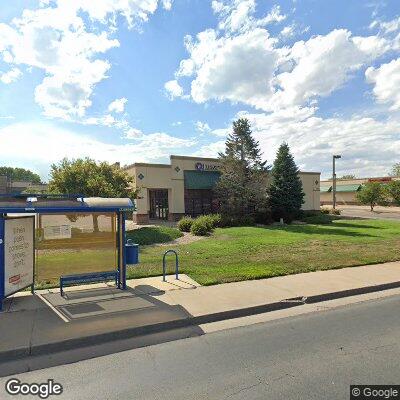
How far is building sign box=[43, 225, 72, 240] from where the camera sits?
7.87 m

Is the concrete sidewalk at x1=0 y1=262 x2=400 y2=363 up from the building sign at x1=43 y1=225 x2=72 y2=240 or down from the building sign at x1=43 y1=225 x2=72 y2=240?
down

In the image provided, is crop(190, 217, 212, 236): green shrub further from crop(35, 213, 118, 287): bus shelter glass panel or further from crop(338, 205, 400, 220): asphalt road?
crop(338, 205, 400, 220): asphalt road

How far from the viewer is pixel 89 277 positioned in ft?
26.2

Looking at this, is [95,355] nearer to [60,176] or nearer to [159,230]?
[159,230]

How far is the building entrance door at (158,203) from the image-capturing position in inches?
1186

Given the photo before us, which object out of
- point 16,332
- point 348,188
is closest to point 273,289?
point 16,332

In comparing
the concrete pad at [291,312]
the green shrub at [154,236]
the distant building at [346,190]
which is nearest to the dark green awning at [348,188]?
the distant building at [346,190]

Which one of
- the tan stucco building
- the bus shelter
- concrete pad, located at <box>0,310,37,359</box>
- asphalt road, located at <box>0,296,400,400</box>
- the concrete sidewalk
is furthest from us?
the tan stucco building

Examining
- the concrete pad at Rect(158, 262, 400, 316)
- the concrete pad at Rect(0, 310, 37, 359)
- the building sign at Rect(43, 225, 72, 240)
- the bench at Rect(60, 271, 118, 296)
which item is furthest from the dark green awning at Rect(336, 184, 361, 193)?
the concrete pad at Rect(0, 310, 37, 359)

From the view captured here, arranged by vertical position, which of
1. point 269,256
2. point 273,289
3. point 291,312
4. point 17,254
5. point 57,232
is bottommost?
point 291,312

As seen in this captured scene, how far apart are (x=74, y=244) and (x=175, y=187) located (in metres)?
21.2

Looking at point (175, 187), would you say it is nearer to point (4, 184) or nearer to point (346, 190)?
point (4, 184)

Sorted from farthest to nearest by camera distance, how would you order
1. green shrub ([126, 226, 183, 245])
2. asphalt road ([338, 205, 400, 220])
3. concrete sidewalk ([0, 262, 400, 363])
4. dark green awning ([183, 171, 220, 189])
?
asphalt road ([338, 205, 400, 220])
dark green awning ([183, 171, 220, 189])
green shrub ([126, 226, 183, 245])
concrete sidewalk ([0, 262, 400, 363])

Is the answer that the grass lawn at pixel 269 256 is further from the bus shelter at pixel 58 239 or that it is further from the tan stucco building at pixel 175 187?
the tan stucco building at pixel 175 187
